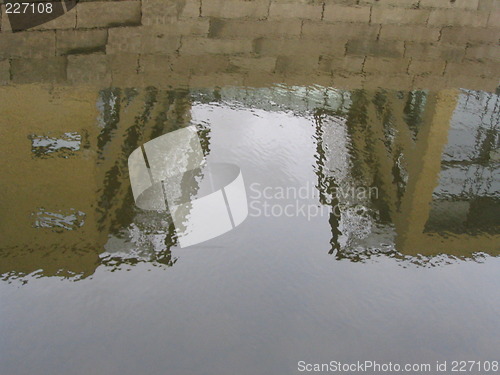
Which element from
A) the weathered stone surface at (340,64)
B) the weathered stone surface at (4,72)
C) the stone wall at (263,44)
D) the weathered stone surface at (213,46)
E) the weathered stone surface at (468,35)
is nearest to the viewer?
the weathered stone surface at (4,72)

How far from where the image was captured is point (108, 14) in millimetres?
4566

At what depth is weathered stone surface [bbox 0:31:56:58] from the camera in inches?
150

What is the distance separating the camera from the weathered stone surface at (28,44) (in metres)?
3.81

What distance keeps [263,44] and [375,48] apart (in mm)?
863

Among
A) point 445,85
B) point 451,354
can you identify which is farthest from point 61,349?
point 445,85

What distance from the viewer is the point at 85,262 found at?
1.78m

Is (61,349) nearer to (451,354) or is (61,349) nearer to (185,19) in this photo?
(451,354)

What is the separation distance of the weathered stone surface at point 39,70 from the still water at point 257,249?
0.36 metres

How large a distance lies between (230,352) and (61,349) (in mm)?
388

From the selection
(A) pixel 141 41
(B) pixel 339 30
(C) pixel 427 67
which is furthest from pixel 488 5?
(A) pixel 141 41

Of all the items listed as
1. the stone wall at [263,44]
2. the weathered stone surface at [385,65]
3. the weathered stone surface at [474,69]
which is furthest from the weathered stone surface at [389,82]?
the weathered stone surface at [474,69]

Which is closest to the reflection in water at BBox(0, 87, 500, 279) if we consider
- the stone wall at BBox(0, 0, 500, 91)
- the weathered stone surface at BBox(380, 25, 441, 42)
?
the stone wall at BBox(0, 0, 500, 91)

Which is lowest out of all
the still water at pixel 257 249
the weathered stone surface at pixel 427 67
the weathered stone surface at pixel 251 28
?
the still water at pixel 257 249

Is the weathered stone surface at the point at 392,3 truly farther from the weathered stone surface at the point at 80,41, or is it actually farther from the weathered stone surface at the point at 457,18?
the weathered stone surface at the point at 80,41
